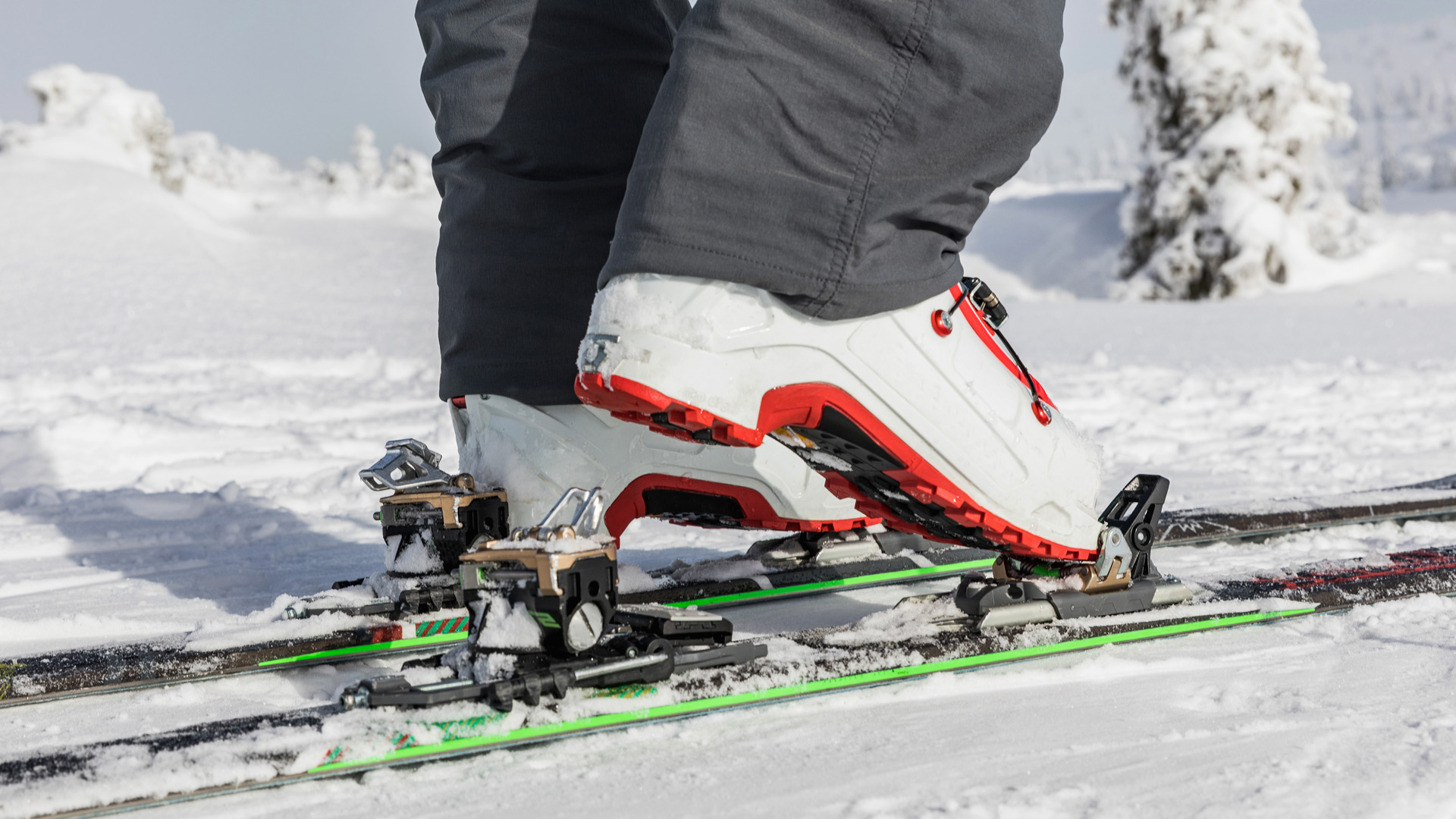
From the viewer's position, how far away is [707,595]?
5.82ft

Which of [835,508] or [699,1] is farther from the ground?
[699,1]

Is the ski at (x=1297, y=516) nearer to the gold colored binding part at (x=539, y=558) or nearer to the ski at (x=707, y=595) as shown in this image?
the ski at (x=707, y=595)

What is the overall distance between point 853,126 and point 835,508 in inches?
31.5

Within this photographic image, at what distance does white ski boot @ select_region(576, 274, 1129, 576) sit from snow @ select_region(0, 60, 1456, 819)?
0.61 ft

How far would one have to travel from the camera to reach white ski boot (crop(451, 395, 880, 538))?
1622mm

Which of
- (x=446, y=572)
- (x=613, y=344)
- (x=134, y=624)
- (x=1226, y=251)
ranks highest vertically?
(x=1226, y=251)

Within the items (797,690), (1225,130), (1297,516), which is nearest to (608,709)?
(797,690)

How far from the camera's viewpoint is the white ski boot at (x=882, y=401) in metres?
1.16

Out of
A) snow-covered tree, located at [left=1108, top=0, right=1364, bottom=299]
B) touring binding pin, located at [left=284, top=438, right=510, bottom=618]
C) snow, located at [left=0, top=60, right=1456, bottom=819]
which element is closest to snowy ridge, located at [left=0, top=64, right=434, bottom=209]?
snow, located at [left=0, top=60, right=1456, bottom=819]

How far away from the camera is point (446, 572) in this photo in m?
1.61

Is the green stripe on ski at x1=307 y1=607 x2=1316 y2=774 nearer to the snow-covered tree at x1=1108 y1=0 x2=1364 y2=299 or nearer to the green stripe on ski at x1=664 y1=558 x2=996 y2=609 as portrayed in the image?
the green stripe on ski at x1=664 y1=558 x2=996 y2=609

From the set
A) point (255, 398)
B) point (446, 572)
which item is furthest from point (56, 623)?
point (255, 398)

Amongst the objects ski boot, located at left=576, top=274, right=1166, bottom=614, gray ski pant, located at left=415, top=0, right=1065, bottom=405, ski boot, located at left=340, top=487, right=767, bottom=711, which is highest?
gray ski pant, located at left=415, top=0, right=1065, bottom=405

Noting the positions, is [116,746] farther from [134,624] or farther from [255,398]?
[255,398]
